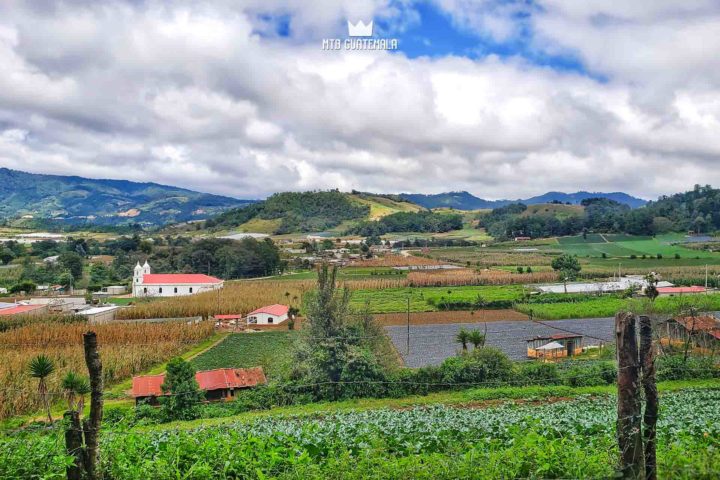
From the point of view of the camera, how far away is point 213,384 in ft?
78.8

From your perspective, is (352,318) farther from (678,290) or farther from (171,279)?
(171,279)

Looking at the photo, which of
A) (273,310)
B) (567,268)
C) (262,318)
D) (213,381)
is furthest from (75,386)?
(567,268)

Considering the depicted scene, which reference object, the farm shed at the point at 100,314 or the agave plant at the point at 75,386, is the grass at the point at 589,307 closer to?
the agave plant at the point at 75,386

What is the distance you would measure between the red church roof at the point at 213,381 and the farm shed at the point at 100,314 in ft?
80.5

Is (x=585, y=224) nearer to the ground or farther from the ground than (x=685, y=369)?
farther from the ground

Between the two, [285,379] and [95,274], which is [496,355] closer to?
[285,379]

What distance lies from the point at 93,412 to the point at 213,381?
719 inches

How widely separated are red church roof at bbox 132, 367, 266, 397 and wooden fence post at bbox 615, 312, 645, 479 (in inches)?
814

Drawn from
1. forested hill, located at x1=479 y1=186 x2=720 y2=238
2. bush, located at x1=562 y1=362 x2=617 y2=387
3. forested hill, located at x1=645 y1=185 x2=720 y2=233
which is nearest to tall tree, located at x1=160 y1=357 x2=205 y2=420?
bush, located at x1=562 y1=362 x2=617 y2=387

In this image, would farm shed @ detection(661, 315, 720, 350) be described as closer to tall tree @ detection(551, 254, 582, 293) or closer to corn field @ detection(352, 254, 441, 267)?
tall tree @ detection(551, 254, 582, 293)

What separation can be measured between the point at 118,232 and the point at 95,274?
104 metres

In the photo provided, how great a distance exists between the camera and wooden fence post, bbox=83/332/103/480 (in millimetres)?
7012

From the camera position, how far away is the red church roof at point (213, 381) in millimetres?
23202

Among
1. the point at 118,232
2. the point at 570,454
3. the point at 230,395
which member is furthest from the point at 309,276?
the point at 118,232
